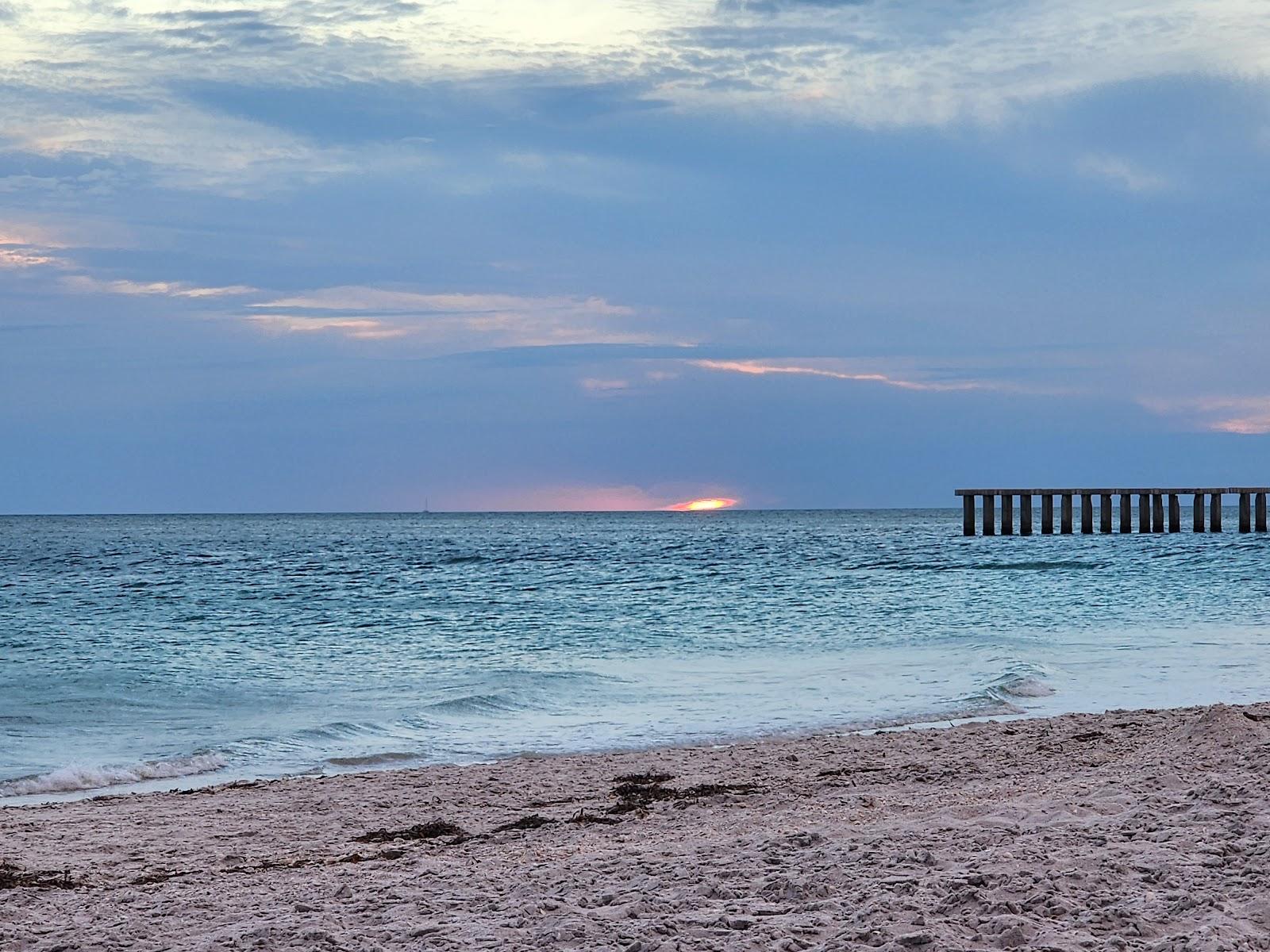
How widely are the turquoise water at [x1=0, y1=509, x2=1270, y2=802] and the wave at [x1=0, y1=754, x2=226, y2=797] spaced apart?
0.08ft

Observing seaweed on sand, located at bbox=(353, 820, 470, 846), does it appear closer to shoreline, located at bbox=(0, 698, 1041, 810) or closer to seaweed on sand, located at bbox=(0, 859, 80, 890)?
seaweed on sand, located at bbox=(0, 859, 80, 890)

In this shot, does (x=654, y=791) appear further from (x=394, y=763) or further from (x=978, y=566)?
(x=978, y=566)

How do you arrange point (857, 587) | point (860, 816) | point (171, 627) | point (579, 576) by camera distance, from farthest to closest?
point (579, 576) → point (857, 587) → point (171, 627) → point (860, 816)

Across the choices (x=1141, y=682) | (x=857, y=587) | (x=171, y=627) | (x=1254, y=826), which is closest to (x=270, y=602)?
(x=171, y=627)

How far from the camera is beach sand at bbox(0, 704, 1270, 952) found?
168 inches

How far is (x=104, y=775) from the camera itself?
930 cm

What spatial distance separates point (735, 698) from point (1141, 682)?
4.42 metres

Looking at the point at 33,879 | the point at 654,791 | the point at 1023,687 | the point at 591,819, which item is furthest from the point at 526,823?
the point at 1023,687

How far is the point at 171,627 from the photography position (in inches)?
864

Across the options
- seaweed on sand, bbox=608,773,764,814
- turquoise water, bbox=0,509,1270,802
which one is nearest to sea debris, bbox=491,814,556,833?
seaweed on sand, bbox=608,773,764,814

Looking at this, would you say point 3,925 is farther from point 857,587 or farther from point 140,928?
point 857,587

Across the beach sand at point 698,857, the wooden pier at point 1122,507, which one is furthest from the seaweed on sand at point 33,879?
the wooden pier at point 1122,507

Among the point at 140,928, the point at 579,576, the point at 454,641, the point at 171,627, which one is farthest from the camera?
the point at 579,576

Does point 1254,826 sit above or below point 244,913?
above
